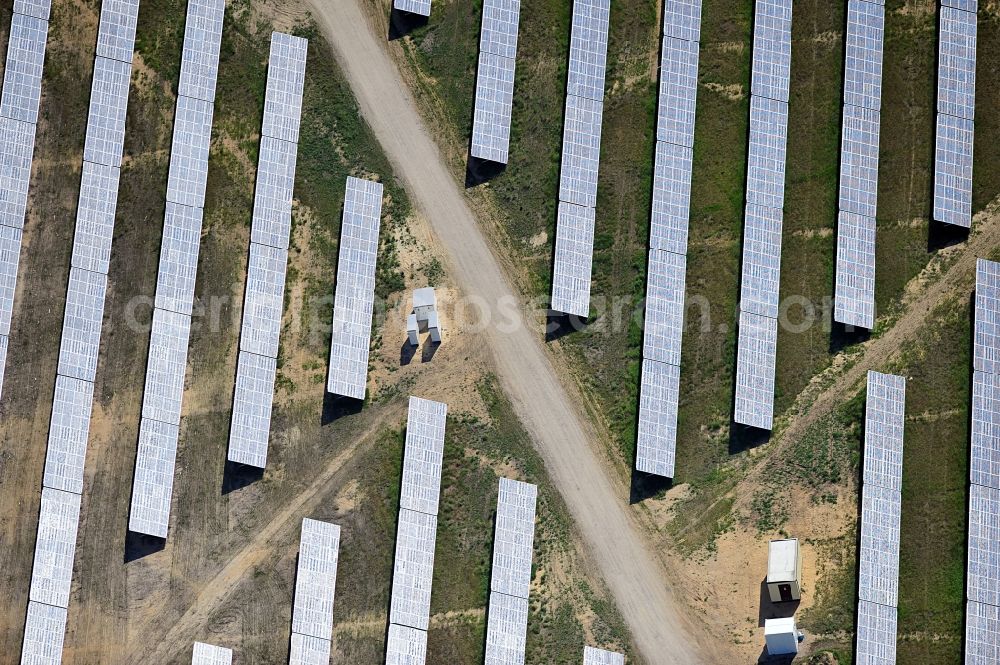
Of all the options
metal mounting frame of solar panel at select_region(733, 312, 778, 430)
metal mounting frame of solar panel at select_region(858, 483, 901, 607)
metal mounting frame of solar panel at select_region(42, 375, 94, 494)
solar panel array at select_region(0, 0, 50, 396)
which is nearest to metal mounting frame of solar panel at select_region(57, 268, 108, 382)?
metal mounting frame of solar panel at select_region(42, 375, 94, 494)

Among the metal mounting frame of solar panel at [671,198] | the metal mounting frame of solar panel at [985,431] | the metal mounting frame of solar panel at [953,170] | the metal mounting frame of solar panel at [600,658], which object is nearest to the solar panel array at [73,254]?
the metal mounting frame of solar panel at [600,658]

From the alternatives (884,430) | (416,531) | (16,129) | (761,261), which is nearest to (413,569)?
(416,531)

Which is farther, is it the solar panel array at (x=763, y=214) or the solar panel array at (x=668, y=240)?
the solar panel array at (x=763, y=214)

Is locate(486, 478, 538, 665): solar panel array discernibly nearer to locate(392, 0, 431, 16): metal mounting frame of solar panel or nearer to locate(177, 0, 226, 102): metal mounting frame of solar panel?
locate(392, 0, 431, 16): metal mounting frame of solar panel

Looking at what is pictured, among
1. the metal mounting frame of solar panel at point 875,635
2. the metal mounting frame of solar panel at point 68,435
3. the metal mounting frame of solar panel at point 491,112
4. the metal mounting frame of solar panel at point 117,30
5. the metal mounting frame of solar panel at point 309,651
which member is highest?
the metal mounting frame of solar panel at point 117,30

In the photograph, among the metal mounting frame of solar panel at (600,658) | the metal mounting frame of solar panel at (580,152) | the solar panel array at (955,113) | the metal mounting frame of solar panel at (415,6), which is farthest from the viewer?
the metal mounting frame of solar panel at (415,6)

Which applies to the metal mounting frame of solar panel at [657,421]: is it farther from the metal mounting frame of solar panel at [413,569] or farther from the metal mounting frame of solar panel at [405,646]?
the metal mounting frame of solar panel at [405,646]

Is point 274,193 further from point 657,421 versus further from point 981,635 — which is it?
point 981,635
